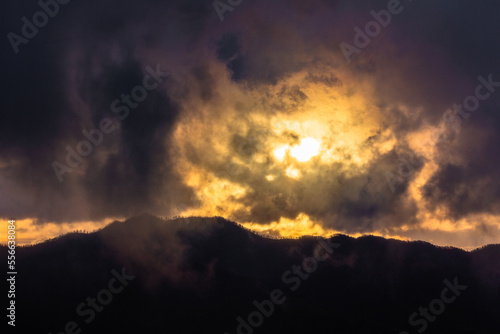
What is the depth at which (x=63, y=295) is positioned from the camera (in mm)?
195375

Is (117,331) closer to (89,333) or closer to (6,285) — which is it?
(89,333)

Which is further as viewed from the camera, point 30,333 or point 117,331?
point 117,331

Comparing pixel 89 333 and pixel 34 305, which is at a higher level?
pixel 34 305

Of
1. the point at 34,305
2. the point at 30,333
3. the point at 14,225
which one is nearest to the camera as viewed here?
the point at 14,225

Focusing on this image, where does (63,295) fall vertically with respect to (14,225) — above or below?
above

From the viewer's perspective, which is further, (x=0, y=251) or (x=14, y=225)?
(x=0, y=251)

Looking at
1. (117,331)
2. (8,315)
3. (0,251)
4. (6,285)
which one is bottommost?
(117,331)

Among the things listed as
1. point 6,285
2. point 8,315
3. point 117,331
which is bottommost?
point 117,331

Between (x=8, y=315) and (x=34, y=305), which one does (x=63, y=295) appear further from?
(x=8, y=315)

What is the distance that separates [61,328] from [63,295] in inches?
881

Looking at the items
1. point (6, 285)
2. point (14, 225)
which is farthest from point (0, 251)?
point (14, 225)

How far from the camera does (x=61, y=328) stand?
577 ft

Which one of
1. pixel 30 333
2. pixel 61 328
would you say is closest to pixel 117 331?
pixel 61 328

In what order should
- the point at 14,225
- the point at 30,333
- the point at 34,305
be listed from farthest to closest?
the point at 34,305 → the point at 30,333 → the point at 14,225
